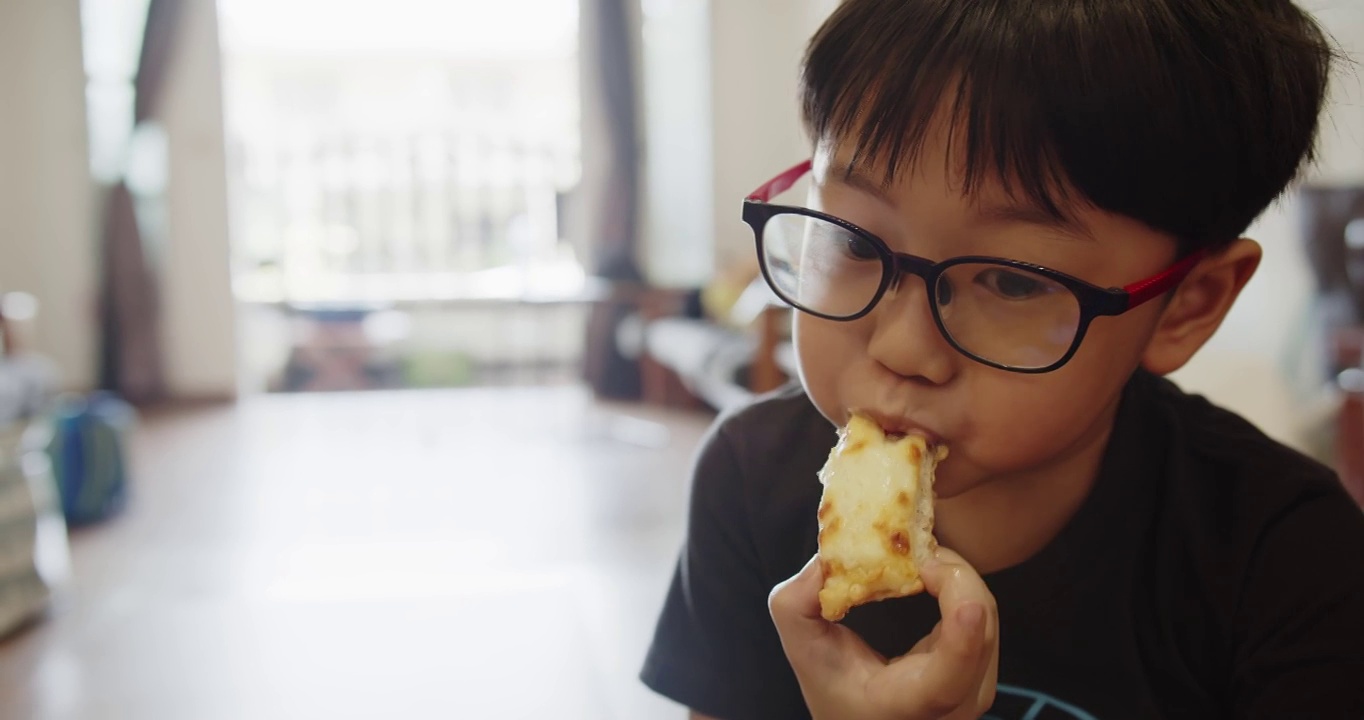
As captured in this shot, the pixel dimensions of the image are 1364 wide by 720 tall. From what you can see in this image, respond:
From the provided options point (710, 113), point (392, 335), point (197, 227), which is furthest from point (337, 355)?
point (710, 113)

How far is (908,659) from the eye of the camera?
0.62 m

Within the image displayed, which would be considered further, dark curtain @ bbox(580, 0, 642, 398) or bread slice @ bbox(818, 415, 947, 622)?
dark curtain @ bbox(580, 0, 642, 398)

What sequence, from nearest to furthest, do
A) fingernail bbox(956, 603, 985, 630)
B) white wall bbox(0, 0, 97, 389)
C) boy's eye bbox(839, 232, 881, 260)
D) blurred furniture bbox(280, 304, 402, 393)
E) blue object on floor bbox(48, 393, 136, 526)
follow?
fingernail bbox(956, 603, 985, 630) → boy's eye bbox(839, 232, 881, 260) → blue object on floor bbox(48, 393, 136, 526) → white wall bbox(0, 0, 97, 389) → blurred furniture bbox(280, 304, 402, 393)

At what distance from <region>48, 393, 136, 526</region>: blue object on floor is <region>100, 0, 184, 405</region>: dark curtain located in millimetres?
1975

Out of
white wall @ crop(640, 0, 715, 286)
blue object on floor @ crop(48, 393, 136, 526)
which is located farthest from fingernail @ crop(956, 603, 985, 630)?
white wall @ crop(640, 0, 715, 286)

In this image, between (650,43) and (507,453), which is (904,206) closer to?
(507,453)

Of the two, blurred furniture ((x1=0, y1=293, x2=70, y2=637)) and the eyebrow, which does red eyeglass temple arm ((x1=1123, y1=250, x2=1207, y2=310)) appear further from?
blurred furniture ((x1=0, y1=293, x2=70, y2=637))

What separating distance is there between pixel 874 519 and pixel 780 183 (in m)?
0.31

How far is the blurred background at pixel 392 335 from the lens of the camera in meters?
1.95

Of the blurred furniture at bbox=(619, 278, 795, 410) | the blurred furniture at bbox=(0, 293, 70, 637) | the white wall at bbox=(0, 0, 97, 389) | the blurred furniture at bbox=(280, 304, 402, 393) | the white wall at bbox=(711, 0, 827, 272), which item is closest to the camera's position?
the blurred furniture at bbox=(0, 293, 70, 637)

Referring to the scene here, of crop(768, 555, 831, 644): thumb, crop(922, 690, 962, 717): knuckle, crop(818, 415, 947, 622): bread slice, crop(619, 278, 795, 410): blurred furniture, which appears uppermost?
crop(818, 415, 947, 622): bread slice

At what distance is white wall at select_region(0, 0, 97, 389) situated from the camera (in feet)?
16.3

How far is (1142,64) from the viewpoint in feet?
2.09

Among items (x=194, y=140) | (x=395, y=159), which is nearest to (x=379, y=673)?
(x=194, y=140)
